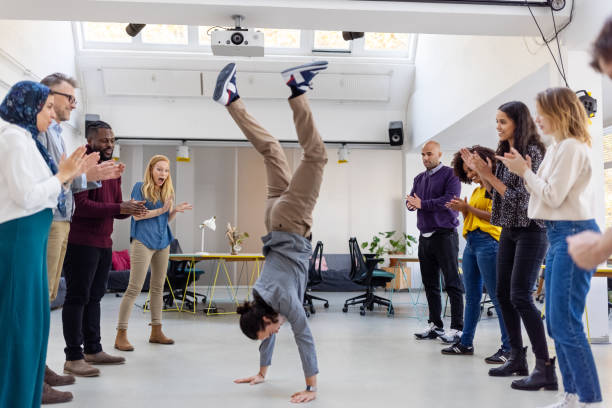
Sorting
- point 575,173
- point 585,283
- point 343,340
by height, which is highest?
point 575,173

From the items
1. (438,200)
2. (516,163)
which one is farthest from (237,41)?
(516,163)

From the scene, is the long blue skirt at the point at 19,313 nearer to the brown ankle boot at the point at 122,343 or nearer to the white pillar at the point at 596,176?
the brown ankle boot at the point at 122,343

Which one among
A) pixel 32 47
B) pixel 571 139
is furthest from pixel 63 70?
pixel 571 139

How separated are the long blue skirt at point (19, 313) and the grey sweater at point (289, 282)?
943 millimetres

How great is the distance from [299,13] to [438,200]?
1.92 metres

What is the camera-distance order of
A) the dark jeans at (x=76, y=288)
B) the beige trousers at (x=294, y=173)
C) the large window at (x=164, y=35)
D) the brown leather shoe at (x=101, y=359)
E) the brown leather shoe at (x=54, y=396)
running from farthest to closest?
the large window at (x=164, y=35) < the brown leather shoe at (x=101, y=359) < the dark jeans at (x=76, y=288) < the brown leather shoe at (x=54, y=396) < the beige trousers at (x=294, y=173)

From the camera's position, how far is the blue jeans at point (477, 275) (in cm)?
332

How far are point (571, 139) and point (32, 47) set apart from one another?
6.89 meters

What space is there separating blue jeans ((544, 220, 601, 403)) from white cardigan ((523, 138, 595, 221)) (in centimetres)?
4

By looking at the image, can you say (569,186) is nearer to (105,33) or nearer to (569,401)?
(569,401)

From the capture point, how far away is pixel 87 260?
2.96 metres

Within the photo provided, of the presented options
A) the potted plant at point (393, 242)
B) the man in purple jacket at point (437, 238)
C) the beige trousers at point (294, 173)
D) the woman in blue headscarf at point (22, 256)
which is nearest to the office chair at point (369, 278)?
the potted plant at point (393, 242)

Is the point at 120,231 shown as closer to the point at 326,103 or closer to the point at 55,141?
the point at 326,103

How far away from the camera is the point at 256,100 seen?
9.23 meters
